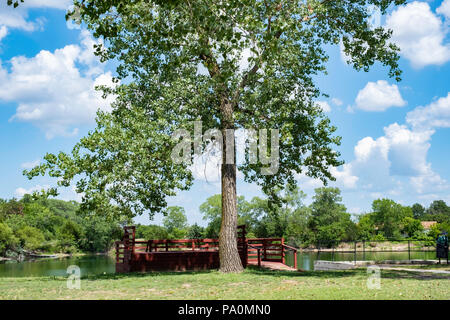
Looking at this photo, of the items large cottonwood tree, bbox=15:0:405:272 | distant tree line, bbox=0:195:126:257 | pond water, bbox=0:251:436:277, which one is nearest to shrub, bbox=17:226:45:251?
distant tree line, bbox=0:195:126:257

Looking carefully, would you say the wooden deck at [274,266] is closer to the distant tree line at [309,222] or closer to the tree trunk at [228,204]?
the tree trunk at [228,204]

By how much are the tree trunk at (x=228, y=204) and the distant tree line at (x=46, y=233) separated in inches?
1762

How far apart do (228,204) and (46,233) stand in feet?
230

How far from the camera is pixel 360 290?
1025cm

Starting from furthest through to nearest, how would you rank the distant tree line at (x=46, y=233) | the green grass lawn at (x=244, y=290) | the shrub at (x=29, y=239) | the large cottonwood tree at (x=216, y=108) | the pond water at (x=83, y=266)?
1. the shrub at (x=29, y=239)
2. the distant tree line at (x=46, y=233)
3. the pond water at (x=83, y=266)
4. the large cottonwood tree at (x=216, y=108)
5. the green grass lawn at (x=244, y=290)

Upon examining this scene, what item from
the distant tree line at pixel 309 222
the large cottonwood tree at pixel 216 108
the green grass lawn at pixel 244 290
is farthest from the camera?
the distant tree line at pixel 309 222

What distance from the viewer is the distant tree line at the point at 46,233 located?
59.7 metres

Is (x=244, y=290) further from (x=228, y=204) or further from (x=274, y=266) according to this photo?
(x=274, y=266)

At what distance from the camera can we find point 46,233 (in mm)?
77438

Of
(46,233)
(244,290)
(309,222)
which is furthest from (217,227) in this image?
(244,290)

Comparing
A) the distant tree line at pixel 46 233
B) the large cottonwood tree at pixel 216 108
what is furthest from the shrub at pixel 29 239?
the large cottonwood tree at pixel 216 108
